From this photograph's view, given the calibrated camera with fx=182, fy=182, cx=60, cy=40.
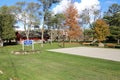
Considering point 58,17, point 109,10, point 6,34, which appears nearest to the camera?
point 6,34

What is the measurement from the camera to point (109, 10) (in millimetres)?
53531

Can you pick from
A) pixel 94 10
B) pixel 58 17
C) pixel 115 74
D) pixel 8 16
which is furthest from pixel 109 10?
pixel 115 74

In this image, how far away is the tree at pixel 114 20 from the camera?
40119mm

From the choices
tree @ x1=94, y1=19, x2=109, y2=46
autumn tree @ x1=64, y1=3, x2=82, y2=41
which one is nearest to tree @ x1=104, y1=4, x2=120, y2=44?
tree @ x1=94, y1=19, x2=109, y2=46

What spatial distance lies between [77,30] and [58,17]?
925 cm

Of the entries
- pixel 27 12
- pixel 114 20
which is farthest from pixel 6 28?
pixel 114 20

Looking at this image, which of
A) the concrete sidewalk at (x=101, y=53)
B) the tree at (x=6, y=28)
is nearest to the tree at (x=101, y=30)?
the concrete sidewalk at (x=101, y=53)

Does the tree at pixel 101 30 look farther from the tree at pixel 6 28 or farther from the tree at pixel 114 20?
the tree at pixel 6 28

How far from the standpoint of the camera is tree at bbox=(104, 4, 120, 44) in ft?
132

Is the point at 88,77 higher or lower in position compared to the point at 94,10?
lower

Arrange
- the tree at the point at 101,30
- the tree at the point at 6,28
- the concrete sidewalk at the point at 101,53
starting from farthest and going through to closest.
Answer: the tree at the point at 101,30
the tree at the point at 6,28
the concrete sidewalk at the point at 101,53

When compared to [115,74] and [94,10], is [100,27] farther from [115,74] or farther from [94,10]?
[115,74]

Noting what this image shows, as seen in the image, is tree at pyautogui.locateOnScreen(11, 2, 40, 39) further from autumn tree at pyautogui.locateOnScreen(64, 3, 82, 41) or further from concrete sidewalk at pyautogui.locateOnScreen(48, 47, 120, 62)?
concrete sidewalk at pyautogui.locateOnScreen(48, 47, 120, 62)

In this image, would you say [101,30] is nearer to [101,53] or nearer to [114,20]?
[114,20]
